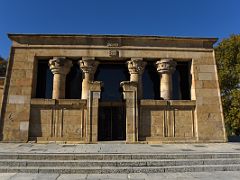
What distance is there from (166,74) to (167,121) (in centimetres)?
312

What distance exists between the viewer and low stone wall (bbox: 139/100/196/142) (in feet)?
46.3

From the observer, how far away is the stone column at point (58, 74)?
48.5 feet

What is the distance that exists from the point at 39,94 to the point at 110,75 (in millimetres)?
4958

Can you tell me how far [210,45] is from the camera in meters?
15.8

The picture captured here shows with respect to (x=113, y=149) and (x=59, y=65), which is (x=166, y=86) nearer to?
(x=113, y=149)

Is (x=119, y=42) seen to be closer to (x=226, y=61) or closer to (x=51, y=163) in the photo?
(x=51, y=163)

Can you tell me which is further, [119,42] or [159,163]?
[119,42]

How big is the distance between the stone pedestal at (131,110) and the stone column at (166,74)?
7.44ft

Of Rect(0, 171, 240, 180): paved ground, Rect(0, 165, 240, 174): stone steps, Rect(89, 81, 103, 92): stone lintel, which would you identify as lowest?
Rect(0, 171, 240, 180): paved ground

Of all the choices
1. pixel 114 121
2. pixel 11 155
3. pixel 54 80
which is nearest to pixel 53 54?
pixel 54 80

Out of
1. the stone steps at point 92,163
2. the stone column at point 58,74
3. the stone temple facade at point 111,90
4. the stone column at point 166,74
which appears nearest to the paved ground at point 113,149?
the stone steps at point 92,163

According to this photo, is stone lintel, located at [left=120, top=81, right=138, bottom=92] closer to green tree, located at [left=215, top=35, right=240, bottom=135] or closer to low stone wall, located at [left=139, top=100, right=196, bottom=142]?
low stone wall, located at [left=139, top=100, right=196, bottom=142]

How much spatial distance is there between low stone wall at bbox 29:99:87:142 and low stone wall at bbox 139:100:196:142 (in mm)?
3739

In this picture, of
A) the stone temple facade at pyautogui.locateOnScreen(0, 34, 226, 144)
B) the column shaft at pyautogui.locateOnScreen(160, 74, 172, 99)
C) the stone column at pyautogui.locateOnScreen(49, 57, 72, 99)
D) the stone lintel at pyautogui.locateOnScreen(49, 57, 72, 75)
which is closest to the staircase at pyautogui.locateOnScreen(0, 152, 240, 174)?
the stone temple facade at pyautogui.locateOnScreen(0, 34, 226, 144)
